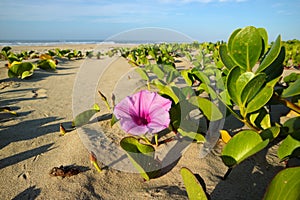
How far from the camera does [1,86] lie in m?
2.18

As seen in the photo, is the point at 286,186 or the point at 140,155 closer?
the point at 286,186

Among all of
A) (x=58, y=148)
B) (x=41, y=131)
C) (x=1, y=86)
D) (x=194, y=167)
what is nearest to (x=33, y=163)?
(x=58, y=148)

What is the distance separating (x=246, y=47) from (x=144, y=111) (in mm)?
437

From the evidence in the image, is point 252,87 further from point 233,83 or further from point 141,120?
point 141,120

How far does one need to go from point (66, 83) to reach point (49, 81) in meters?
0.19

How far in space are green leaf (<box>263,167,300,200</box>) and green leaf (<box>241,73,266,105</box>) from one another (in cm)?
31

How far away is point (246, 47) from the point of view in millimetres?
867

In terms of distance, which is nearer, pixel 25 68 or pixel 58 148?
pixel 58 148

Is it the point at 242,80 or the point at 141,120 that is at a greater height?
the point at 242,80

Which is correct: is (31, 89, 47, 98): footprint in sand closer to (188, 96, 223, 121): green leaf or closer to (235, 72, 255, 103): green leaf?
(188, 96, 223, 121): green leaf

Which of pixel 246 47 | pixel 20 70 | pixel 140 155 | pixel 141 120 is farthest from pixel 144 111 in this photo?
pixel 20 70

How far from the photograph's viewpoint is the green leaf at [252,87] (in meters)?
0.76

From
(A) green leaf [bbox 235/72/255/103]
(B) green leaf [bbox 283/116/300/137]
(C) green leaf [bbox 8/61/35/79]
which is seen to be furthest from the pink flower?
(C) green leaf [bbox 8/61/35/79]

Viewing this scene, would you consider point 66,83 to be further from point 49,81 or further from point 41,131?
point 41,131
